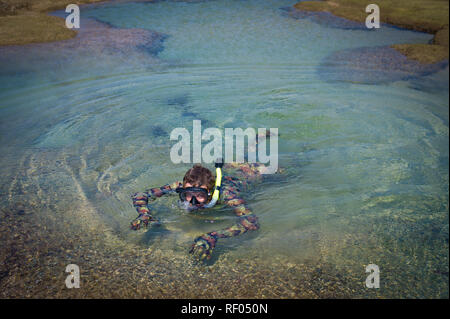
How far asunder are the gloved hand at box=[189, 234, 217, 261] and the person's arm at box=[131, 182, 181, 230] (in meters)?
0.86

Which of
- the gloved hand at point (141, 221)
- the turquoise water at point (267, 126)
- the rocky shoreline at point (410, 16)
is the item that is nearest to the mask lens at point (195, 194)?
the turquoise water at point (267, 126)

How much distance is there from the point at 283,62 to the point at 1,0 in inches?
347

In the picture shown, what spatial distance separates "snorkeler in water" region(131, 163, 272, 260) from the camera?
14.9 feet

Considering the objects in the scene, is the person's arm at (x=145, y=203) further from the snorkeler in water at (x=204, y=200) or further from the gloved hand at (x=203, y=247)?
the gloved hand at (x=203, y=247)

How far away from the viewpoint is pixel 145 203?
17.2ft

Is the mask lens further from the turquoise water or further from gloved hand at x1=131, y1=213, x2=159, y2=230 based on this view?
gloved hand at x1=131, y1=213, x2=159, y2=230

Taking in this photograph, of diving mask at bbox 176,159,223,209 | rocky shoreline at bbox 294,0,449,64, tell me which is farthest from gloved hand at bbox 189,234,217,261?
rocky shoreline at bbox 294,0,449,64

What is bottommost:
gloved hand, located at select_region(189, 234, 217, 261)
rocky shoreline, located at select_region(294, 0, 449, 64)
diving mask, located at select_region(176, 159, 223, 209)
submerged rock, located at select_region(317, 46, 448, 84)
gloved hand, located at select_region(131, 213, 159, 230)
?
gloved hand, located at select_region(189, 234, 217, 261)

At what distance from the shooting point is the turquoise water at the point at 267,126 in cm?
469

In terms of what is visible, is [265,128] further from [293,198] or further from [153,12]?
[153,12]

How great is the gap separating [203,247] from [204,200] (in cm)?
71

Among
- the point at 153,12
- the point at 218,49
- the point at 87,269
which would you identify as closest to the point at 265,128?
the point at 87,269

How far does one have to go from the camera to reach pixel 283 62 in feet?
38.0

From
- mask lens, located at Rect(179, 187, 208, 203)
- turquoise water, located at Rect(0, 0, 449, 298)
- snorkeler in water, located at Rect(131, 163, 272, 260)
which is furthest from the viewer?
mask lens, located at Rect(179, 187, 208, 203)
